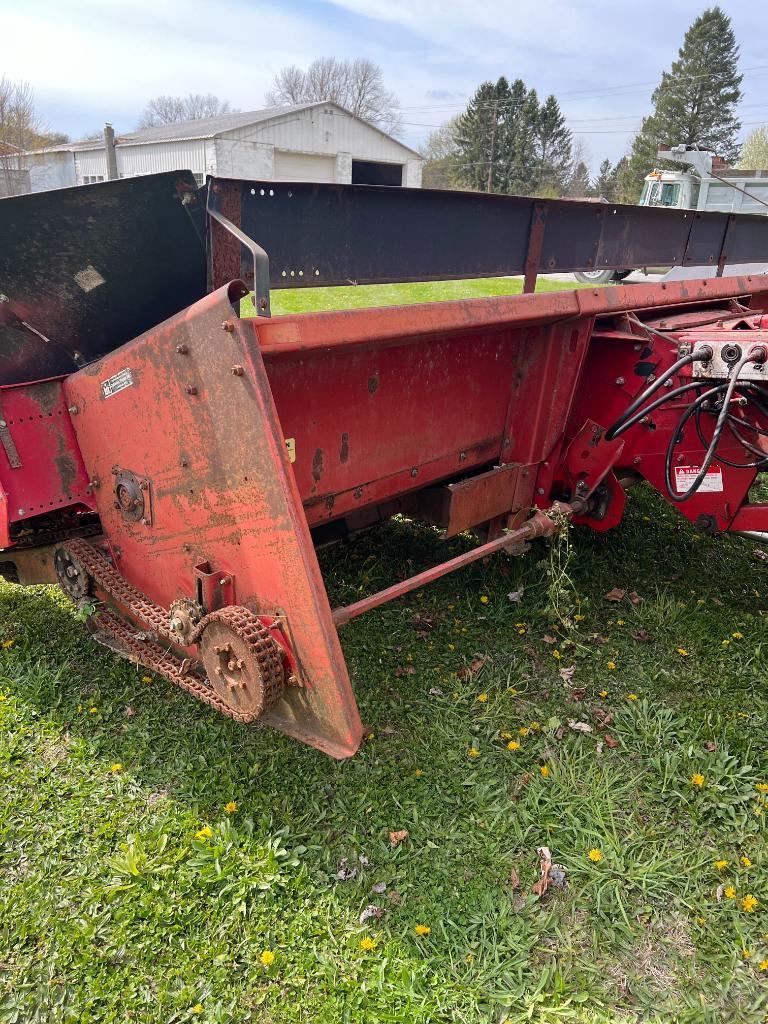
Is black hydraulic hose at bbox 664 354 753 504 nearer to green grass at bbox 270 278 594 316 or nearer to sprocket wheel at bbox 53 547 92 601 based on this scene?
sprocket wheel at bbox 53 547 92 601

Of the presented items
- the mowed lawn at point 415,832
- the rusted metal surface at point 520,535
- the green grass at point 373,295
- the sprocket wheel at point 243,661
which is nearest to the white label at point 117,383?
the sprocket wheel at point 243,661

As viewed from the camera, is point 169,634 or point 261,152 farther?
point 261,152

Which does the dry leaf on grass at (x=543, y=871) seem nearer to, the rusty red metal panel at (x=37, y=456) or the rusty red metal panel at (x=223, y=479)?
the rusty red metal panel at (x=223, y=479)

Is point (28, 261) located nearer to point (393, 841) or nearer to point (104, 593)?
point (104, 593)

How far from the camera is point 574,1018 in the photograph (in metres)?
1.88

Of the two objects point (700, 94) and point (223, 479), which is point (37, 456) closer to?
point (223, 479)

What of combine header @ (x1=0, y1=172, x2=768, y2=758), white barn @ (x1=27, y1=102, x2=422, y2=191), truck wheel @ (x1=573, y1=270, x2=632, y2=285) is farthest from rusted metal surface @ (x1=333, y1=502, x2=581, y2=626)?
white barn @ (x1=27, y1=102, x2=422, y2=191)

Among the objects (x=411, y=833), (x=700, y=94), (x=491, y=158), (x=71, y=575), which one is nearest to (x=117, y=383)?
(x=71, y=575)

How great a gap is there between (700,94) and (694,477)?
55.2 m

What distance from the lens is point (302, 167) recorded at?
2988cm

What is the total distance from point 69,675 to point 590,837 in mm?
2113

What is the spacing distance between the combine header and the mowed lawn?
43 cm

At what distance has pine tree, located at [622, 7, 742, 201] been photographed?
153ft

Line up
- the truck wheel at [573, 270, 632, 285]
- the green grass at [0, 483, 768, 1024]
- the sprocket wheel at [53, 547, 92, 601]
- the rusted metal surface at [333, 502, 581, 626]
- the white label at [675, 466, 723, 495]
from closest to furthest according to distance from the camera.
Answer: the green grass at [0, 483, 768, 1024] → the sprocket wheel at [53, 547, 92, 601] → the rusted metal surface at [333, 502, 581, 626] → the white label at [675, 466, 723, 495] → the truck wheel at [573, 270, 632, 285]
